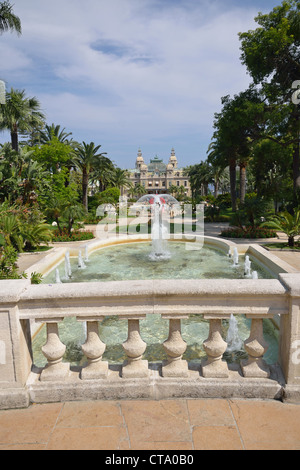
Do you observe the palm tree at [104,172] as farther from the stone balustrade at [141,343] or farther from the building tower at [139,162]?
the building tower at [139,162]

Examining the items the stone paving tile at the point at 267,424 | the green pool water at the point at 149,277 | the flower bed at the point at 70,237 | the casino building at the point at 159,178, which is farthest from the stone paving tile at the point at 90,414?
the casino building at the point at 159,178

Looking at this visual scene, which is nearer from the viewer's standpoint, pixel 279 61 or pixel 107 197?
pixel 279 61

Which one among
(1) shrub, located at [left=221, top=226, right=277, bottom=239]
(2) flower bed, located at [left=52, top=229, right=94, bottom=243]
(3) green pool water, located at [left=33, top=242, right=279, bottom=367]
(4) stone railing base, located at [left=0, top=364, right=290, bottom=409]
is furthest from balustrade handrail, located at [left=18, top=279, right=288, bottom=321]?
(1) shrub, located at [left=221, top=226, right=277, bottom=239]

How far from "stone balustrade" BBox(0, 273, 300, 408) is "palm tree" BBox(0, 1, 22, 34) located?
24.3 m

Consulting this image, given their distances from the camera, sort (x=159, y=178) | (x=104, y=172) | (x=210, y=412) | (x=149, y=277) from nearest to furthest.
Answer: (x=210, y=412)
(x=149, y=277)
(x=104, y=172)
(x=159, y=178)

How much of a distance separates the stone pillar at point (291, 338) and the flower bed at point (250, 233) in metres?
13.3

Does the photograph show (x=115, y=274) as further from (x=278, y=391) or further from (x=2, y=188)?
(x=2, y=188)

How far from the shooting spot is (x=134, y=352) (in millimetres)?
2594

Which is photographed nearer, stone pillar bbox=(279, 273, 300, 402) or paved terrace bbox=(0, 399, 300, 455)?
paved terrace bbox=(0, 399, 300, 455)

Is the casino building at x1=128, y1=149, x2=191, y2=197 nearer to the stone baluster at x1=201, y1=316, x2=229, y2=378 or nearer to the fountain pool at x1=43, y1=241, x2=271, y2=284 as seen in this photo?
the fountain pool at x1=43, y1=241, x2=271, y2=284

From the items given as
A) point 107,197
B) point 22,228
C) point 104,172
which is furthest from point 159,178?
point 22,228

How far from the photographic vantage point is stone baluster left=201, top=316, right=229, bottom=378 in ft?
8.54

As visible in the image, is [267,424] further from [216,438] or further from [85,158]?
[85,158]

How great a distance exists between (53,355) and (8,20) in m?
24.9
